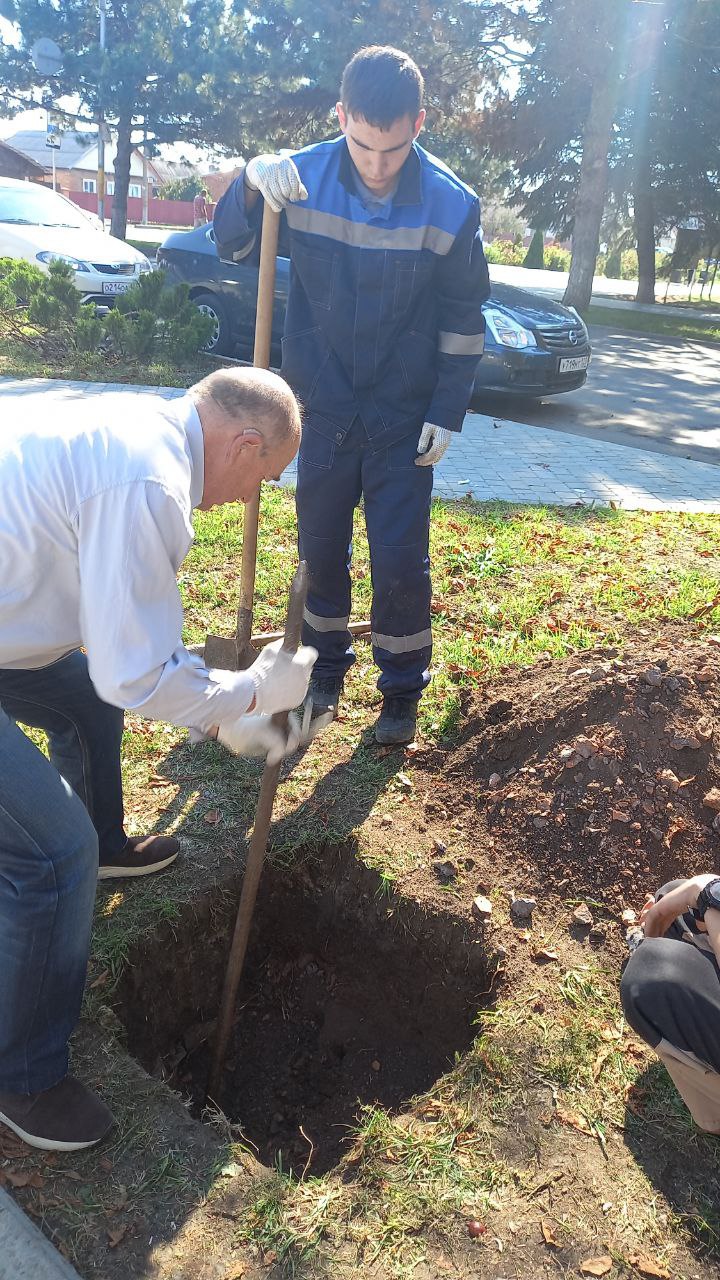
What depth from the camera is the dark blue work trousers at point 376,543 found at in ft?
11.4

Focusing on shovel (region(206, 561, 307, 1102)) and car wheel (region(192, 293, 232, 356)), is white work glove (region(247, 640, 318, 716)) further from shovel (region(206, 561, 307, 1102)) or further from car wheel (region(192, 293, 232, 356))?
car wheel (region(192, 293, 232, 356))

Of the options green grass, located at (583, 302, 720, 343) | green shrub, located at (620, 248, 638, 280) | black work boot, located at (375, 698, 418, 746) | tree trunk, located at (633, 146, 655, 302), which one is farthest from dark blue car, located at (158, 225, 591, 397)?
green shrub, located at (620, 248, 638, 280)

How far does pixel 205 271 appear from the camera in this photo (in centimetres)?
1041

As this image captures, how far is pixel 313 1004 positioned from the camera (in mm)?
3301

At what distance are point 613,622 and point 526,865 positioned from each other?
1880 millimetres

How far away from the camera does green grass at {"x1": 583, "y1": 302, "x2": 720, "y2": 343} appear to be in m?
19.6

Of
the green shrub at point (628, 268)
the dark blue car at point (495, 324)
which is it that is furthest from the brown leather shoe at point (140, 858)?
the green shrub at point (628, 268)

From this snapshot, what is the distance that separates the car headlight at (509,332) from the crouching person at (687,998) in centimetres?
782

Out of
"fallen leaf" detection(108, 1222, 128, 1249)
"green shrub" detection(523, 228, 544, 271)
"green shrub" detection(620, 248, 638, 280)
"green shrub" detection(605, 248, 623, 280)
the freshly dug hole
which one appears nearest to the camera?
"fallen leaf" detection(108, 1222, 128, 1249)

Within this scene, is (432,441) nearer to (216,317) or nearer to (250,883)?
(250,883)

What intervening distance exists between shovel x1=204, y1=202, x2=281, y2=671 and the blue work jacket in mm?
94

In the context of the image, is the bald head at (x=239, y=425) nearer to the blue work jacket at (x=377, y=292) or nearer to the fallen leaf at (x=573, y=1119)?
the blue work jacket at (x=377, y=292)

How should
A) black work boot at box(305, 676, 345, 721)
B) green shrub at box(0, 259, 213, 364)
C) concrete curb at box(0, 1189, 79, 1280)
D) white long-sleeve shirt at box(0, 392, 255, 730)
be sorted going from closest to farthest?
white long-sleeve shirt at box(0, 392, 255, 730), concrete curb at box(0, 1189, 79, 1280), black work boot at box(305, 676, 345, 721), green shrub at box(0, 259, 213, 364)

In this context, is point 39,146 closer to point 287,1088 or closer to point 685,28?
point 685,28
